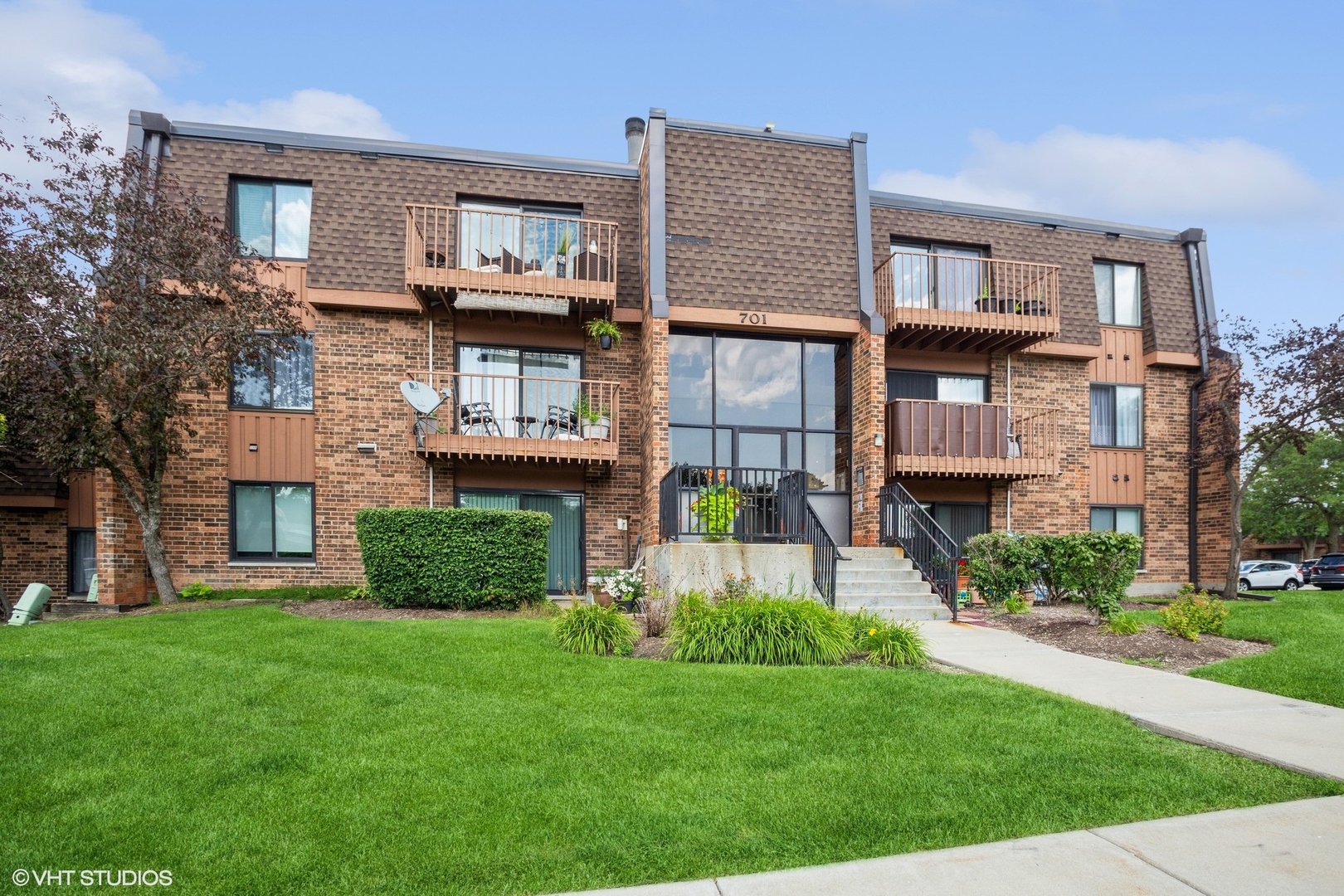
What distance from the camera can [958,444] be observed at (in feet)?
46.2

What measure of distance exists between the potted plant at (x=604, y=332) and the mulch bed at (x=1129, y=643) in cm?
733

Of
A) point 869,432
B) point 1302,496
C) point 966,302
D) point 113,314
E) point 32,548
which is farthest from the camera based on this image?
point 1302,496

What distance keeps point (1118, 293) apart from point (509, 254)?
1285 centimetres

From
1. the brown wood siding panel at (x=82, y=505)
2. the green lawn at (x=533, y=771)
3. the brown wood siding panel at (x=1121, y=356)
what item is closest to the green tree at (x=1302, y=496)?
the brown wood siding panel at (x=1121, y=356)

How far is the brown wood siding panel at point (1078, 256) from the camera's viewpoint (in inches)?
602

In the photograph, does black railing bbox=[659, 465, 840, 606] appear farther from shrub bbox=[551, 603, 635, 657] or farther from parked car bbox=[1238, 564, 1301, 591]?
parked car bbox=[1238, 564, 1301, 591]

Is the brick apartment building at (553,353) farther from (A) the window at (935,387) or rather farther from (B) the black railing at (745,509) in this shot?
(A) the window at (935,387)

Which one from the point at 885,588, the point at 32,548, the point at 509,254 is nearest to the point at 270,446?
the point at 32,548

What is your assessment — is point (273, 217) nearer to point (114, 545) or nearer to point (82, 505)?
point (114, 545)

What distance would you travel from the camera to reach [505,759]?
4.27 meters

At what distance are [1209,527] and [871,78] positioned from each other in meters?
11.7

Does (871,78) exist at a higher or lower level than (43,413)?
higher

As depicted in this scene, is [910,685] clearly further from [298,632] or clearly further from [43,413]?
[43,413]

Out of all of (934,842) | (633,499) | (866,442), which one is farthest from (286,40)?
(934,842)
